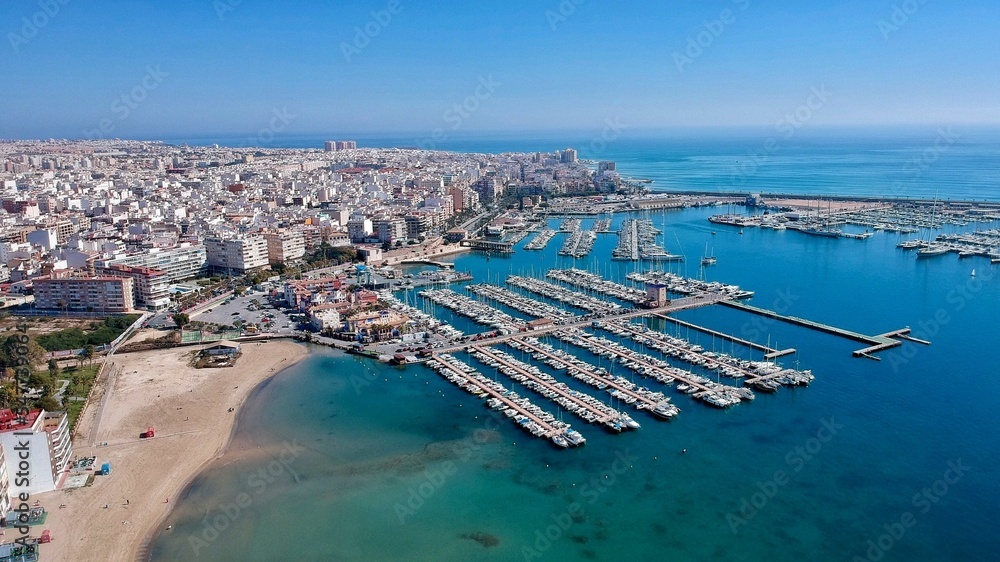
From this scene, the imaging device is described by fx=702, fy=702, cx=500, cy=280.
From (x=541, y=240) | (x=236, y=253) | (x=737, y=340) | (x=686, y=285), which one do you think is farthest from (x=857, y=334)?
(x=236, y=253)

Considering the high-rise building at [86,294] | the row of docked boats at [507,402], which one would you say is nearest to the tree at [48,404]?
the row of docked boats at [507,402]

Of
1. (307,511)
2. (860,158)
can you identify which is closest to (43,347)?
(307,511)

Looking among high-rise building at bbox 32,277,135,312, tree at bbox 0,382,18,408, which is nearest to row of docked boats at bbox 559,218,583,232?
high-rise building at bbox 32,277,135,312

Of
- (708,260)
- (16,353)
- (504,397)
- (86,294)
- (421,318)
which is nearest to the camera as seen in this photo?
(504,397)

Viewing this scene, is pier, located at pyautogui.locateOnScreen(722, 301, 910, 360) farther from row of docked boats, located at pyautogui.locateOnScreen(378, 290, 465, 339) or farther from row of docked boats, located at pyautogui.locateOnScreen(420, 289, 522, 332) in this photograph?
row of docked boats, located at pyautogui.locateOnScreen(378, 290, 465, 339)

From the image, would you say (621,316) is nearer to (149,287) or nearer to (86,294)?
(149,287)
